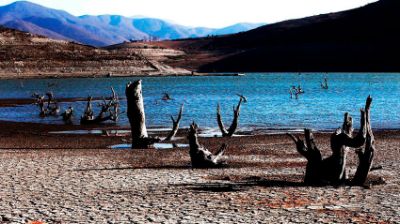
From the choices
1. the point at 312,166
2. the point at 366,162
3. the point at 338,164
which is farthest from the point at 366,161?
the point at 312,166

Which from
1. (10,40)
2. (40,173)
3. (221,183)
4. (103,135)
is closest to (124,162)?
(40,173)

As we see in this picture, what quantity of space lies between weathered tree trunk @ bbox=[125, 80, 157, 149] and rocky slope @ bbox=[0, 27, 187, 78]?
407ft

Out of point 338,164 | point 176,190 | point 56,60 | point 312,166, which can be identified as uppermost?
point 338,164

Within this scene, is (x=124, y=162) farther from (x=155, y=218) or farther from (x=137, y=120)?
(x=155, y=218)

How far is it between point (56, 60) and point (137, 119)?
442 ft

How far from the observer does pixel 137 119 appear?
28.8 metres

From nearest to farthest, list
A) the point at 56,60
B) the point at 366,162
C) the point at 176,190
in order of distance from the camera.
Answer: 1. the point at 176,190
2. the point at 366,162
3. the point at 56,60

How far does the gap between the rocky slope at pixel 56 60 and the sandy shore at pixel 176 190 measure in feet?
427

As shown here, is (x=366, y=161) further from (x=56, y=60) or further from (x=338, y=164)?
(x=56, y=60)

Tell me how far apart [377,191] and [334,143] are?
1.88 metres

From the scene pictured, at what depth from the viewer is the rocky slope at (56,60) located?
151875mm

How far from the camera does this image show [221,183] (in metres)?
17.3

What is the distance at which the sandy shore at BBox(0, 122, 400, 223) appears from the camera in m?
13.1

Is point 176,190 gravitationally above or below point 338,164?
below
